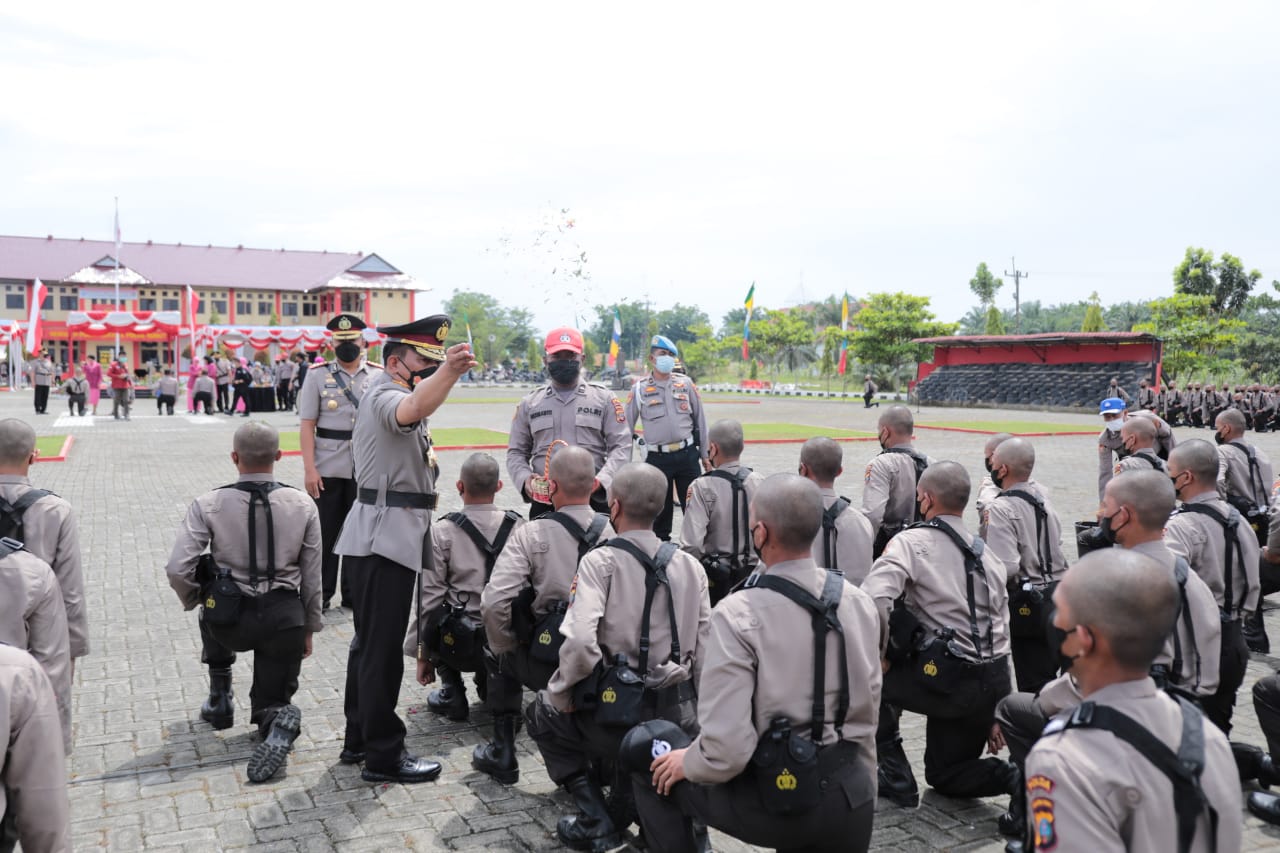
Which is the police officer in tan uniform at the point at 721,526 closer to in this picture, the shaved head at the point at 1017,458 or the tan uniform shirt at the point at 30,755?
the shaved head at the point at 1017,458

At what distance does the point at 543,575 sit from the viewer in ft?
14.6

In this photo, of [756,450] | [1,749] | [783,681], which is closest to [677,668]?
[783,681]

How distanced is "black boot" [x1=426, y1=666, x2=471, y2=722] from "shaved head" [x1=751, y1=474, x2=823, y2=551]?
116 inches

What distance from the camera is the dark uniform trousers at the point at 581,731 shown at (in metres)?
3.85

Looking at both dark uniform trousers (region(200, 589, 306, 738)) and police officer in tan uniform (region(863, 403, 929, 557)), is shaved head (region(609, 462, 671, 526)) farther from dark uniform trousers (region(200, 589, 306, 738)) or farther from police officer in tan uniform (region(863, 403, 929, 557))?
police officer in tan uniform (region(863, 403, 929, 557))

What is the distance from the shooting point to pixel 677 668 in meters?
3.84

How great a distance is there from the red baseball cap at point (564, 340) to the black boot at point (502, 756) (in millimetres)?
2707

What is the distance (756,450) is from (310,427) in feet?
49.7

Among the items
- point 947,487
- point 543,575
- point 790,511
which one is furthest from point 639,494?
point 947,487

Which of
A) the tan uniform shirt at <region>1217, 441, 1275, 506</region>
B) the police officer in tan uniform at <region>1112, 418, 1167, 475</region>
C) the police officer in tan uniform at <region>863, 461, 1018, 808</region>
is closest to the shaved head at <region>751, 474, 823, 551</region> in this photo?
the police officer in tan uniform at <region>863, 461, 1018, 808</region>

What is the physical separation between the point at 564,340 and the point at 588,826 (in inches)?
137

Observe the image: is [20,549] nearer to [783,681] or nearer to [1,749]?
[1,749]

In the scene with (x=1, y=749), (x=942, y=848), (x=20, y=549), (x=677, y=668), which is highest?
(x=20, y=549)

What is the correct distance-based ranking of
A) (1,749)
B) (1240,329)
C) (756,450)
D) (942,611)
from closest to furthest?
1. (1,749)
2. (942,611)
3. (756,450)
4. (1240,329)
